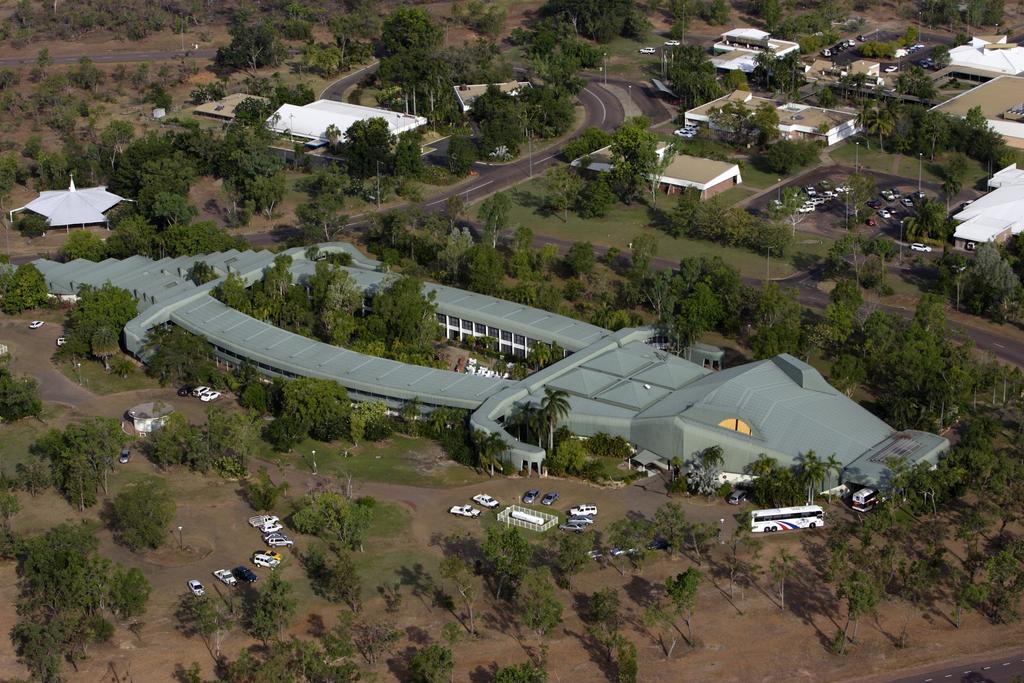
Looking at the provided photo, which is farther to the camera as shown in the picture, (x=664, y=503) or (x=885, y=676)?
(x=664, y=503)

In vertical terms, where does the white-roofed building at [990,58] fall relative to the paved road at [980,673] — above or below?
above

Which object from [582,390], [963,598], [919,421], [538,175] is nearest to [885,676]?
[963,598]

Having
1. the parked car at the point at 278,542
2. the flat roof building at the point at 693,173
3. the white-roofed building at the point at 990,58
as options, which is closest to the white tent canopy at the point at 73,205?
the flat roof building at the point at 693,173

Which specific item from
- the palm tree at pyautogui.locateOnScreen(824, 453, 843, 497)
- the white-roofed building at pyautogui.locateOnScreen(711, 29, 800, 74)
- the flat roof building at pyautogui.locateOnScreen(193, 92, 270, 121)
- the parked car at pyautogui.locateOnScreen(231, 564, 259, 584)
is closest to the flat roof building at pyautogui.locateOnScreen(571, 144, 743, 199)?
the white-roofed building at pyautogui.locateOnScreen(711, 29, 800, 74)

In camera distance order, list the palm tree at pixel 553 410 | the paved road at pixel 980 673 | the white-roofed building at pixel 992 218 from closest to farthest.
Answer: the paved road at pixel 980 673 → the palm tree at pixel 553 410 → the white-roofed building at pixel 992 218

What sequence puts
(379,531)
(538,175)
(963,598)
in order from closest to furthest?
(963,598), (379,531), (538,175)

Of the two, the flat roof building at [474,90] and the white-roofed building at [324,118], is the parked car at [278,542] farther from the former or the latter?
the flat roof building at [474,90]

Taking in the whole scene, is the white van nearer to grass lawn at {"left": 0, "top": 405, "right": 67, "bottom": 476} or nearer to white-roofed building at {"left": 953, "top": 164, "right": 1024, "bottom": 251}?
grass lawn at {"left": 0, "top": 405, "right": 67, "bottom": 476}

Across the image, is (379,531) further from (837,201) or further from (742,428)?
(837,201)
